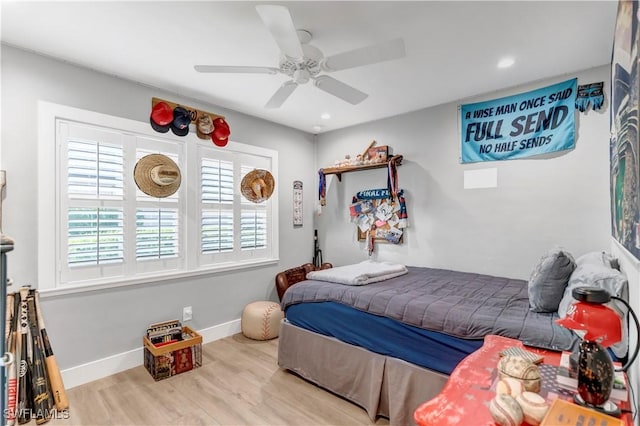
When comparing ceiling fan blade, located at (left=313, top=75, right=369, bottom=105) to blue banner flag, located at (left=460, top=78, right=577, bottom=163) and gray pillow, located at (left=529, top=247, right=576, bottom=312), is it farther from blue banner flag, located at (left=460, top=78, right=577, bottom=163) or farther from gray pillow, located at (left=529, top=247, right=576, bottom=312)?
gray pillow, located at (left=529, top=247, right=576, bottom=312)

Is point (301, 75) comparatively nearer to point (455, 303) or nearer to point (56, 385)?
point (455, 303)

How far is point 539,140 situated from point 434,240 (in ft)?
4.61

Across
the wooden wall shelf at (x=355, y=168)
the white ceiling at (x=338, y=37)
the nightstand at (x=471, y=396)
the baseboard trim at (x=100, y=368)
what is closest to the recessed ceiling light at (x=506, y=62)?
the white ceiling at (x=338, y=37)

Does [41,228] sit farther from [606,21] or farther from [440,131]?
[606,21]

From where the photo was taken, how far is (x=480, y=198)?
3305 millimetres

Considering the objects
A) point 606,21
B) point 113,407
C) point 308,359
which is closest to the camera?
point 606,21

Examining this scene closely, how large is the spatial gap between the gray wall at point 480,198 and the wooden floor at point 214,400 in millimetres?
1963

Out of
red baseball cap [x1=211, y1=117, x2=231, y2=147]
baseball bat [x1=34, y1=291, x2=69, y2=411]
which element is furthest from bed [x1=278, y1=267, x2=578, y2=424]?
red baseball cap [x1=211, y1=117, x2=231, y2=147]

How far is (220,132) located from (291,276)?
2.01 m

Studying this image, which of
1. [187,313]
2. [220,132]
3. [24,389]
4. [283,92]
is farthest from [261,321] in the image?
[24,389]

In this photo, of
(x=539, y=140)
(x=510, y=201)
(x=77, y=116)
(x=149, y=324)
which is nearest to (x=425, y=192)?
(x=510, y=201)

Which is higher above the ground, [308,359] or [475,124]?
[475,124]

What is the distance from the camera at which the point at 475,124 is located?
10.8 ft

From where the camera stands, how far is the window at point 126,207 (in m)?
2.50
